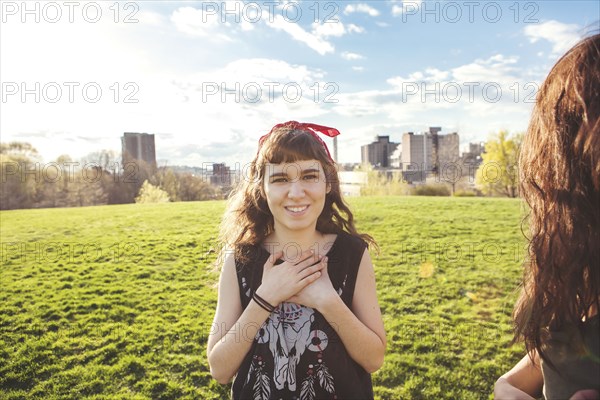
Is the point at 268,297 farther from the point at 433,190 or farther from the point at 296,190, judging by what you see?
the point at 433,190

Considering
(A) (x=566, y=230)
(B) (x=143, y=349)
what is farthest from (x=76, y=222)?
(A) (x=566, y=230)

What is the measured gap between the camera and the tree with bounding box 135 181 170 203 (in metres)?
24.4

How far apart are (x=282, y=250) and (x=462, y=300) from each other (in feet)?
16.6

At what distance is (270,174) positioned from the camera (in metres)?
2.11

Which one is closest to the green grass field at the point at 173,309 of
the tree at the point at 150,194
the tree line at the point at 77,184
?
the tree line at the point at 77,184

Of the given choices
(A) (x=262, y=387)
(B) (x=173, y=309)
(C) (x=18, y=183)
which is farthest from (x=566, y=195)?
(C) (x=18, y=183)

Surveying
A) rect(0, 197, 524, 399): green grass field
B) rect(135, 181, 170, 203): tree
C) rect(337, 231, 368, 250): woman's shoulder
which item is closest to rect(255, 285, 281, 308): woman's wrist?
rect(337, 231, 368, 250): woman's shoulder

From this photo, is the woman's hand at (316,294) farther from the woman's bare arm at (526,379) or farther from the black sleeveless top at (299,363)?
the woman's bare arm at (526,379)

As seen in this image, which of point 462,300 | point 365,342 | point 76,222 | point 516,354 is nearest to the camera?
point 365,342

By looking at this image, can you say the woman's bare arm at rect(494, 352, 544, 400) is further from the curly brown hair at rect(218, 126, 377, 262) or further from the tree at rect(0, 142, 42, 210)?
the tree at rect(0, 142, 42, 210)

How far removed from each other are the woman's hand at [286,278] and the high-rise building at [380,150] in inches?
1821

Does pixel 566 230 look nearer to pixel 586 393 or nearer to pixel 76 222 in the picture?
pixel 586 393

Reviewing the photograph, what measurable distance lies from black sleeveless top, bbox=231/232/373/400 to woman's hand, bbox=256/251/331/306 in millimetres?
141

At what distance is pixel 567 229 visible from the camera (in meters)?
1.20
